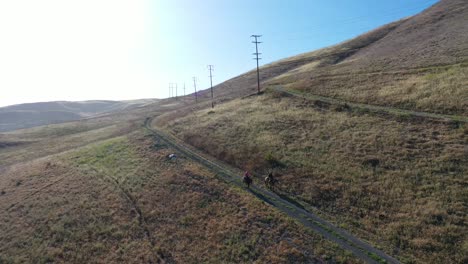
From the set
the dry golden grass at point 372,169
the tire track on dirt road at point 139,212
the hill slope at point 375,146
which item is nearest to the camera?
the dry golden grass at point 372,169

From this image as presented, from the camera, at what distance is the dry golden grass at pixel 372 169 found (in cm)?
1842

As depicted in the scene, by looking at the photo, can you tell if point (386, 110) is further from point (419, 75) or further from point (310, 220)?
point (310, 220)

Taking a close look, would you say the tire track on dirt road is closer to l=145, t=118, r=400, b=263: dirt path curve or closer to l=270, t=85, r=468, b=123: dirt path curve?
l=145, t=118, r=400, b=263: dirt path curve

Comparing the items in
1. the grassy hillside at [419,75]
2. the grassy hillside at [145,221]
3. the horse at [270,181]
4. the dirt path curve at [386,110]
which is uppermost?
the grassy hillside at [419,75]

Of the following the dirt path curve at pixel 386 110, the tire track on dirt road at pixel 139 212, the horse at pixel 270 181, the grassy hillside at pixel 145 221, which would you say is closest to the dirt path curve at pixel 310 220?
the horse at pixel 270 181

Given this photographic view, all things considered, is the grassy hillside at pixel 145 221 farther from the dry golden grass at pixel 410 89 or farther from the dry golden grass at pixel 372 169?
the dry golden grass at pixel 410 89

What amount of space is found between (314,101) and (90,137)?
55.2 meters

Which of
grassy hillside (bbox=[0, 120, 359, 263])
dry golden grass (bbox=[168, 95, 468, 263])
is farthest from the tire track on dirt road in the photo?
dry golden grass (bbox=[168, 95, 468, 263])

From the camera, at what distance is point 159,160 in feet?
129

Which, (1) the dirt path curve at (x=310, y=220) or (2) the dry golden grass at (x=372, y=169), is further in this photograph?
(2) the dry golden grass at (x=372, y=169)

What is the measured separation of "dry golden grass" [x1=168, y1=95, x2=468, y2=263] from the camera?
18.4 m

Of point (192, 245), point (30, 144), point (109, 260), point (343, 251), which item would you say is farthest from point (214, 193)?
point (30, 144)

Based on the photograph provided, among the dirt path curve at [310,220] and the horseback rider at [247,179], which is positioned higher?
the horseback rider at [247,179]

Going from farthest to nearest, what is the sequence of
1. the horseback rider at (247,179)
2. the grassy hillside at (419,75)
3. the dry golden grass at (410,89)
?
the grassy hillside at (419,75), the dry golden grass at (410,89), the horseback rider at (247,179)
